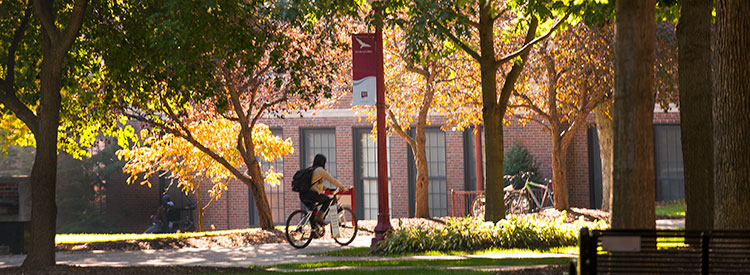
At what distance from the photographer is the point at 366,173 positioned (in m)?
32.2

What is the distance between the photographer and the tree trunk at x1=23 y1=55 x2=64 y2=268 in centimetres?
1166

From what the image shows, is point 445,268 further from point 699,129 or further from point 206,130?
point 206,130

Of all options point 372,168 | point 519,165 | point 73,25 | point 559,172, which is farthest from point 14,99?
point 372,168

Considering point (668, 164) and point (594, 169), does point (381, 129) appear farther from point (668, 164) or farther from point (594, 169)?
point (668, 164)

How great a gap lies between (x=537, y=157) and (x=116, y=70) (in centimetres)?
1946

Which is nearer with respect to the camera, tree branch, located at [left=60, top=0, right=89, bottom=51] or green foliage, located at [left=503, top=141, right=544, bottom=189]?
tree branch, located at [left=60, top=0, right=89, bottom=51]

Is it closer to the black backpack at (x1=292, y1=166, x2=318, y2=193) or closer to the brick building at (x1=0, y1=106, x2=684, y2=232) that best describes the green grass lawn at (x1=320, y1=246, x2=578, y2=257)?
the black backpack at (x1=292, y1=166, x2=318, y2=193)

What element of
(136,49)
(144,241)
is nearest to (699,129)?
(136,49)

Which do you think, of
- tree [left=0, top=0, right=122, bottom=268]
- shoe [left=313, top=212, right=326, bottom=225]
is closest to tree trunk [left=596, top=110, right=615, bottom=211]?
shoe [left=313, top=212, right=326, bottom=225]

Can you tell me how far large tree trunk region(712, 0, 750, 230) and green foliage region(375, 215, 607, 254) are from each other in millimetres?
6367

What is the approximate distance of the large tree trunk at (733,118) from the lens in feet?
25.7

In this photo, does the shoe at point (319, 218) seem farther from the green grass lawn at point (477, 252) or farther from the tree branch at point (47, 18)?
the tree branch at point (47, 18)

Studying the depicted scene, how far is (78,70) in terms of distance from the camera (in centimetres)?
1695

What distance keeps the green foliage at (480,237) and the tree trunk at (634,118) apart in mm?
6724
